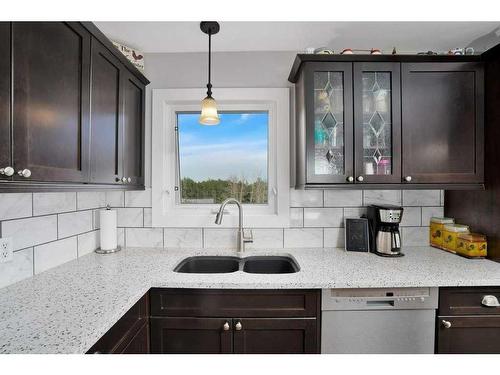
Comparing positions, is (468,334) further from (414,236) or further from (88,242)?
(88,242)

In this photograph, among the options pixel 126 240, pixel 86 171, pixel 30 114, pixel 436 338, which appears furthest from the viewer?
pixel 126 240

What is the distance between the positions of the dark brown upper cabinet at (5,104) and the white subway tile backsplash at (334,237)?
179cm

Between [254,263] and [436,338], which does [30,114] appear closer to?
[254,263]

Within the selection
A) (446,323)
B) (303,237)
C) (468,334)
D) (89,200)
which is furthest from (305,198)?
(89,200)

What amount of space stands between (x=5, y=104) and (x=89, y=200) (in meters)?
1.07

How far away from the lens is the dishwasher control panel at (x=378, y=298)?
131 cm

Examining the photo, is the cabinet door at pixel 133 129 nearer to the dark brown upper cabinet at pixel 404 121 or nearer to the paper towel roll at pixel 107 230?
the paper towel roll at pixel 107 230

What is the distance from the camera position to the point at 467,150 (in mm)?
1604

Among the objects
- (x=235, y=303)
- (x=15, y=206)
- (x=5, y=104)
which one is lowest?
(x=235, y=303)

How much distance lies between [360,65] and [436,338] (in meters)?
1.59

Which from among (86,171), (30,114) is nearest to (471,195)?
(86,171)

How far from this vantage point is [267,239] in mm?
Result: 1943

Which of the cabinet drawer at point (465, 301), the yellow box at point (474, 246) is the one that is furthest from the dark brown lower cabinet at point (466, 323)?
the yellow box at point (474, 246)

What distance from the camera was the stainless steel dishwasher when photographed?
1.31 m
